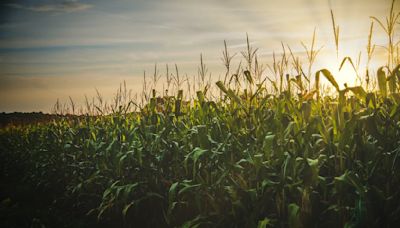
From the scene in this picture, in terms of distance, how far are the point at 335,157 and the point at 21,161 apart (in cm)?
794

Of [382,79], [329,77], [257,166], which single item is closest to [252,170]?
[257,166]

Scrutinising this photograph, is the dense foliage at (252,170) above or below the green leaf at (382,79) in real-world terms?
below

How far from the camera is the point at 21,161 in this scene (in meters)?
8.57

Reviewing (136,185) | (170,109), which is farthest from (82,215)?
(170,109)

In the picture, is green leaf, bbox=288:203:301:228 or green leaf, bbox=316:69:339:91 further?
green leaf, bbox=316:69:339:91

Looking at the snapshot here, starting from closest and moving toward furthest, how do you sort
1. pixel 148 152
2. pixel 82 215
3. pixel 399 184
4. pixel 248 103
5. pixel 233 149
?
pixel 399 184, pixel 233 149, pixel 248 103, pixel 148 152, pixel 82 215

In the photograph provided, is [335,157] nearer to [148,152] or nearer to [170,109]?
[148,152]

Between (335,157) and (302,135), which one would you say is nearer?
(335,157)

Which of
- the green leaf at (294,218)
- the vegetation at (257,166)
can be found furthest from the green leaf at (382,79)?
the green leaf at (294,218)

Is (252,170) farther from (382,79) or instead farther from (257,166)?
(382,79)

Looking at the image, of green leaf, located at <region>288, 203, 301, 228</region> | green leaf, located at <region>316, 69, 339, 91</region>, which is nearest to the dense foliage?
green leaf, located at <region>288, 203, 301, 228</region>

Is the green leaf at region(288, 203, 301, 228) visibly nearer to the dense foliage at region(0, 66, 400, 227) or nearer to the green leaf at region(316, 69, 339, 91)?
the dense foliage at region(0, 66, 400, 227)

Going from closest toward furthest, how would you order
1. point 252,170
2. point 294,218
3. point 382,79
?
point 294,218 → point 382,79 → point 252,170

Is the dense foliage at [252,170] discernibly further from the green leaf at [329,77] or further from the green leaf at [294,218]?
the green leaf at [329,77]
